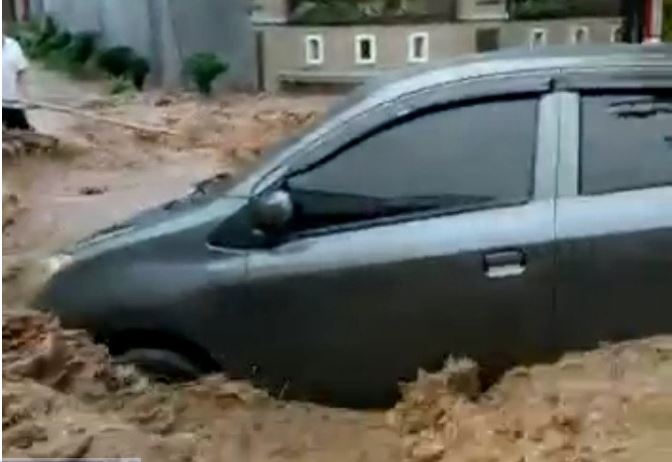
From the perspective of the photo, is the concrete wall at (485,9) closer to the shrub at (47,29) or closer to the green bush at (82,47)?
the green bush at (82,47)

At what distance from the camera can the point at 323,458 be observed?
4371 mm

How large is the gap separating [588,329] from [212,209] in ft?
4.13

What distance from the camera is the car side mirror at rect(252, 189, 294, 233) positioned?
4398 mm

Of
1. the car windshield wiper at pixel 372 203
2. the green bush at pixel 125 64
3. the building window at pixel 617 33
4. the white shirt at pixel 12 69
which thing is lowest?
the green bush at pixel 125 64

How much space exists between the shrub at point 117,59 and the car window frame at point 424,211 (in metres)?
10.6

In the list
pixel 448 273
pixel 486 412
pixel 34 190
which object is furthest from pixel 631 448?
pixel 34 190

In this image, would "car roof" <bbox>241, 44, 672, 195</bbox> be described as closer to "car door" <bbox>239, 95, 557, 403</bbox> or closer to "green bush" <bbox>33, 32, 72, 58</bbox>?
"car door" <bbox>239, 95, 557, 403</bbox>

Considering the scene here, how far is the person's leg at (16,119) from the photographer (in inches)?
442

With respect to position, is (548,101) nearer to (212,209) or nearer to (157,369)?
(212,209)

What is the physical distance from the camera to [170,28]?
13.8 m

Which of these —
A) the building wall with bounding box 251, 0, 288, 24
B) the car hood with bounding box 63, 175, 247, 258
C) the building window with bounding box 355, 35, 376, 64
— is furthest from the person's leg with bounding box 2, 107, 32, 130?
the car hood with bounding box 63, 175, 247, 258

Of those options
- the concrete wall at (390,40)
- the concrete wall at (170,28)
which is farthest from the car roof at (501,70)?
the concrete wall at (170,28)

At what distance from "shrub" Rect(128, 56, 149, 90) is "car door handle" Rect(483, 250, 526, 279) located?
10.7m

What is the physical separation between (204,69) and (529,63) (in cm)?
883
